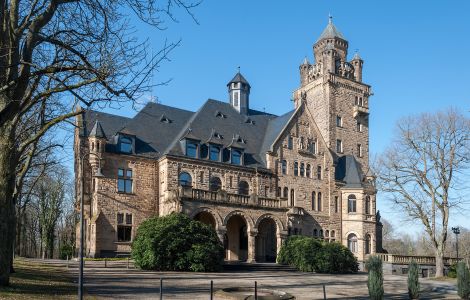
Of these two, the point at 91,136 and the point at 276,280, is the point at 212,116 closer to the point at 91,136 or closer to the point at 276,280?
the point at 91,136

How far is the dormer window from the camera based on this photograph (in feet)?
148

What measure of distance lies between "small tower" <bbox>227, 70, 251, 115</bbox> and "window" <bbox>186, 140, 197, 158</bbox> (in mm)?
10318

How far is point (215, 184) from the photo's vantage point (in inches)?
1718

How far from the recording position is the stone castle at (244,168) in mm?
39594

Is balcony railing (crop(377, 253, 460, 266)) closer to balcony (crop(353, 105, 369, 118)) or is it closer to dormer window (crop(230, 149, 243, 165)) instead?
dormer window (crop(230, 149, 243, 165))

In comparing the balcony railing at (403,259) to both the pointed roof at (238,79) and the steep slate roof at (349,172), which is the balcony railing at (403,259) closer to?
the steep slate roof at (349,172)

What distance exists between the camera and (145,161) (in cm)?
4200

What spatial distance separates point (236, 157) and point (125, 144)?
33.4 ft

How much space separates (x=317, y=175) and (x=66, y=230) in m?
46.1

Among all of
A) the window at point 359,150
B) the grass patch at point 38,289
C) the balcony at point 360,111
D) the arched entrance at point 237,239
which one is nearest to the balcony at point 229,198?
the arched entrance at point 237,239

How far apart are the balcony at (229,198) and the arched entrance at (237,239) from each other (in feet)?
9.28

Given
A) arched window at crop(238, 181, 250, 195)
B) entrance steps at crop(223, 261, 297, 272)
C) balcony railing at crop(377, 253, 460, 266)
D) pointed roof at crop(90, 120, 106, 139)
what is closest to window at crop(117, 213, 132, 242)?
pointed roof at crop(90, 120, 106, 139)

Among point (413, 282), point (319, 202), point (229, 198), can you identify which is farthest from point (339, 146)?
point (413, 282)

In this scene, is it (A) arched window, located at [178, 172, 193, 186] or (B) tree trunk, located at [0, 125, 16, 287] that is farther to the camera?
(A) arched window, located at [178, 172, 193, 186]
